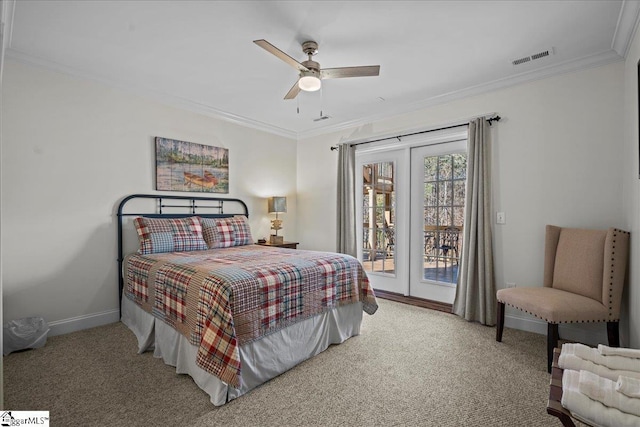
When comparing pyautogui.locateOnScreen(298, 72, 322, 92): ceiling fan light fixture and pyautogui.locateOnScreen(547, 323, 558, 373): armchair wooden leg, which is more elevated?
pyautogui.locateOnScreen(298, 72, 322, 92): ceiling fan light fixture

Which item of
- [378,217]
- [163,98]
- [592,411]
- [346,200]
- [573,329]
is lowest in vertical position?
[573,329]

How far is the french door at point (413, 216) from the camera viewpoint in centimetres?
379

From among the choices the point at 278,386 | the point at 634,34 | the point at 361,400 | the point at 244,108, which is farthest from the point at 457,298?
the point at 244,108

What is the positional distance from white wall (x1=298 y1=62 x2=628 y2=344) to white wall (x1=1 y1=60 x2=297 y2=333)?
363 centimetres

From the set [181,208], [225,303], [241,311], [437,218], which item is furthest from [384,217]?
[225,303]

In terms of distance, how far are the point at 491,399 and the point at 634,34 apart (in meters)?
2.79

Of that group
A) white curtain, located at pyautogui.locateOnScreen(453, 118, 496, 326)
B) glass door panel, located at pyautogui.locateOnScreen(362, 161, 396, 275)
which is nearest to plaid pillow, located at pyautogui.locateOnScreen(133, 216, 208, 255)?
glass door panel, located at pyautogui.locateOnScreen(362, 161, 396, 275)

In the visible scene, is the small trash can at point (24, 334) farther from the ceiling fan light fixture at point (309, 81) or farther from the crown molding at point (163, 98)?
the ceiling fan light fixture at point (309, 81)

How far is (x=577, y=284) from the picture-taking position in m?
2.59

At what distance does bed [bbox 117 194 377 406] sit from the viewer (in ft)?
6.29

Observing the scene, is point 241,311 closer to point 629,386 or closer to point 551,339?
point 629,386

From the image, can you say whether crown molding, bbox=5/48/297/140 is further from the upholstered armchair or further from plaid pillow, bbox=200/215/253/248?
the upholstered armchair

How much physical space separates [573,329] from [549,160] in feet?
5.21

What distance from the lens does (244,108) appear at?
4141 millimetres
